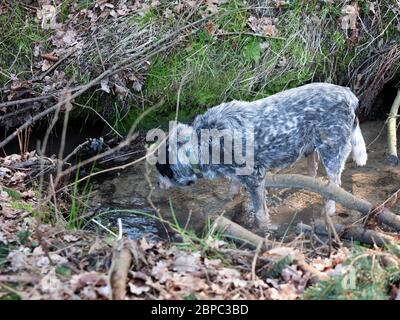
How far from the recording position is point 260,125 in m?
5.95

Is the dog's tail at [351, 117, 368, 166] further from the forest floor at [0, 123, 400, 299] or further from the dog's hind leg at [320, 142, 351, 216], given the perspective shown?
the forest floor at [0, 123, 400, 299]

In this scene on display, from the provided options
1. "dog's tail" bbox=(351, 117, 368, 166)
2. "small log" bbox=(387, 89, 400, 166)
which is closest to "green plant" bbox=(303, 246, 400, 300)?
"dog's tail" bbox=(351, 117, 368, 166)

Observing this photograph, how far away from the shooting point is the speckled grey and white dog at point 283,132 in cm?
585

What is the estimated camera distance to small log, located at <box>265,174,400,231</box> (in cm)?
510

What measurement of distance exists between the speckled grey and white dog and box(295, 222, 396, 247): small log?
2.32 feet

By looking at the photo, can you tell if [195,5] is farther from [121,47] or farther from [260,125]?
[260,125]

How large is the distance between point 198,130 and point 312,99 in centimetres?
121

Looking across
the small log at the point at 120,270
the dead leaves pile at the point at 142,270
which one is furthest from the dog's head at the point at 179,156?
the small log at the point at 120,270

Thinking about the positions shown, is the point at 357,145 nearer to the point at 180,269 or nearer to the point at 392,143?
the point at 392,143

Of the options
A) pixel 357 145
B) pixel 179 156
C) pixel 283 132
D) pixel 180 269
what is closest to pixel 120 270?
pixel 180 269

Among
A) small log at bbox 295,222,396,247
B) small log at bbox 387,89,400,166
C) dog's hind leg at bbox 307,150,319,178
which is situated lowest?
small log at bbox 295,222,396,247

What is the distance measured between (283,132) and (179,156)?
1.12 meters
